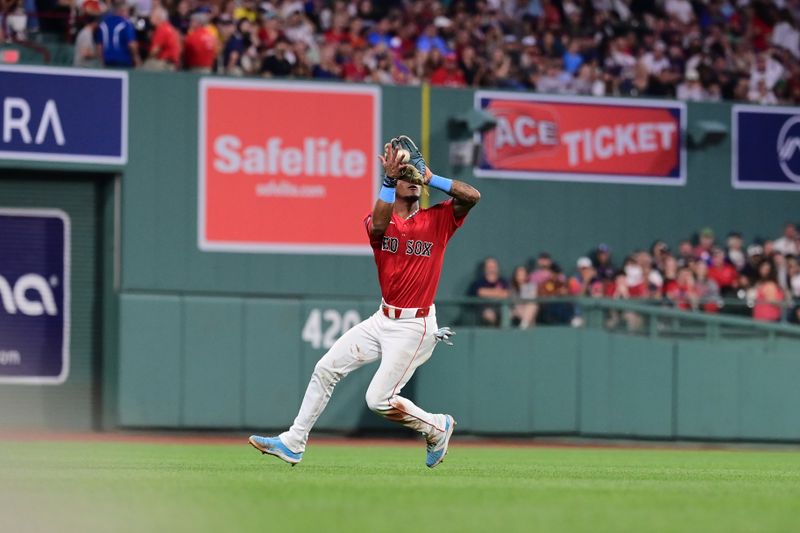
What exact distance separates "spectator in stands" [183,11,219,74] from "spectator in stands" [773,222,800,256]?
30.6ft

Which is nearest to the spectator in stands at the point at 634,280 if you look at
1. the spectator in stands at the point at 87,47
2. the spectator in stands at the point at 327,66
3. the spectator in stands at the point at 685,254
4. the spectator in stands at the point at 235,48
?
the spectator in stands at the point at 685,254

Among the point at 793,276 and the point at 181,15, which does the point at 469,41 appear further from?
the point at 793,276

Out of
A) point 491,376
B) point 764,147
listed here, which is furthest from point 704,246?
point 491,376

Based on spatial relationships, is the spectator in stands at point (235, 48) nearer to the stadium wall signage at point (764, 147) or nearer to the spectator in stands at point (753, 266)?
the stadium wall signage at point (764, 147)

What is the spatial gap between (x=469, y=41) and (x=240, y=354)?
21.2 feet

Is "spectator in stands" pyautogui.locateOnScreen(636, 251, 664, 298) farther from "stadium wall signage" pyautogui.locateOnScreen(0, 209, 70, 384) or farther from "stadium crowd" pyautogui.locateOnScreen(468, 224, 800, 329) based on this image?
"stadium wall signage" pyautogui.locateOnScreen(0, 209, 70, 384)

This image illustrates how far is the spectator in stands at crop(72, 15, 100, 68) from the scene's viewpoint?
19.9 m

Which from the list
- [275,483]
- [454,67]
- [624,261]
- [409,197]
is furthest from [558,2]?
[275,483]

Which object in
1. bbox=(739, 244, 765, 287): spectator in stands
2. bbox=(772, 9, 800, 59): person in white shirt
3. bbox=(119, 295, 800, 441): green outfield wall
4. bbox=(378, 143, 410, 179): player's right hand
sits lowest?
bbox=(119, 295, 800, 441): green outfield wall

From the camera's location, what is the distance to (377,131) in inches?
855

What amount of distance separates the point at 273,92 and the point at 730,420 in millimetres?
8101

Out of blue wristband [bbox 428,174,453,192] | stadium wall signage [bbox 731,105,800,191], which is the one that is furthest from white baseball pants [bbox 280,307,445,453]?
stadium wall signage [bbox 731,105,800,191]

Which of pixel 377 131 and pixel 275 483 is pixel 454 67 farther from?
pixel 275 483

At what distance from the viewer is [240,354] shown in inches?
792
